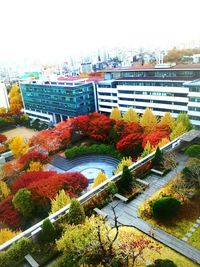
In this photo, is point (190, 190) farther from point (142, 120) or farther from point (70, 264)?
point (142, 120)

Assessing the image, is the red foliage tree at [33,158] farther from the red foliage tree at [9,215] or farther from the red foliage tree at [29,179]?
the red foliage tree at [9,215]

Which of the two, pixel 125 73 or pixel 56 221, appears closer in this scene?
→ pixel 56 221

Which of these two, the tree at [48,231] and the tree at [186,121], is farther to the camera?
the tree at [186,121]

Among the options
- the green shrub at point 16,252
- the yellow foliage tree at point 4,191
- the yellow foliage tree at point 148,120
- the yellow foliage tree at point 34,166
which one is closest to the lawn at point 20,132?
the yellow foliage tree at point 34,166

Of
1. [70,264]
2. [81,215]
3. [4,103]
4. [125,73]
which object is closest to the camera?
[70,264]

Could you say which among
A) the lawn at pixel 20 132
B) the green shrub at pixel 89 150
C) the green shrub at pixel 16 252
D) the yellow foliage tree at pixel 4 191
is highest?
the green shrub at pixel 16 252

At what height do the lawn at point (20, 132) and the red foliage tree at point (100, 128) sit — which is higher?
the red foliage tree at point (100, 128)

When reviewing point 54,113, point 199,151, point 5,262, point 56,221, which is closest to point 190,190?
point 199,151

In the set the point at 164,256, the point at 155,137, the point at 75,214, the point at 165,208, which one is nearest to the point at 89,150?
the point at 155,137
